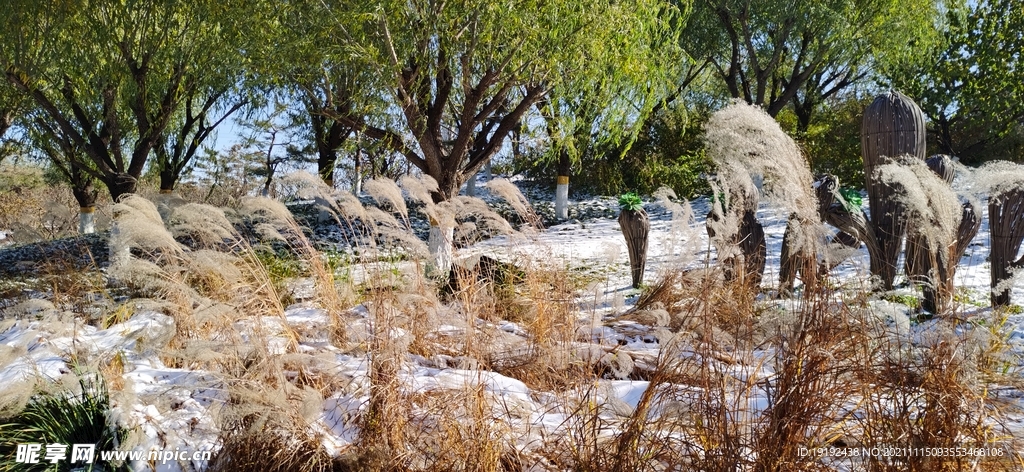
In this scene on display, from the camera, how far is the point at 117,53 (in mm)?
9000

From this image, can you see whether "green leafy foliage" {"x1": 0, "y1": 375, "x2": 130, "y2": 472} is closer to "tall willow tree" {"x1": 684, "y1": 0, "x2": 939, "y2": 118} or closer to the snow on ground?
the snow on ground


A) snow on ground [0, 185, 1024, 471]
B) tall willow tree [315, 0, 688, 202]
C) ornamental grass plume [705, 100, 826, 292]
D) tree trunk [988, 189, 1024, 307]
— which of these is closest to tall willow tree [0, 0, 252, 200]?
tall willow tree [315, 0, 688, 202]

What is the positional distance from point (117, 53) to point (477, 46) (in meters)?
5.02

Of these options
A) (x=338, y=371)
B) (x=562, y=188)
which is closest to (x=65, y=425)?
(x=338, y=371)

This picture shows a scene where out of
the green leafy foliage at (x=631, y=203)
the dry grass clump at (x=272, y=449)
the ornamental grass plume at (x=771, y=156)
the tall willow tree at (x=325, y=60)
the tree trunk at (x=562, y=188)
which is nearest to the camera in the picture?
the ornamental grass plume at (x=771, y=156)

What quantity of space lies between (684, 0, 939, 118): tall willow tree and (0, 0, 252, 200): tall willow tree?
379 inches

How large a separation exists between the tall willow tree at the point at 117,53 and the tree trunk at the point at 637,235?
477 centimetres

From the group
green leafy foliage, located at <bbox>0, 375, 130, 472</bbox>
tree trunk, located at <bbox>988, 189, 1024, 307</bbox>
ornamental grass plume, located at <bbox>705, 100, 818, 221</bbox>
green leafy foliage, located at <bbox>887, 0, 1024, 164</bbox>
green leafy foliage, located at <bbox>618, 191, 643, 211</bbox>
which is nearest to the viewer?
ornamental grass plume, located at <bbox>705, 100, 818, 221</bbox>

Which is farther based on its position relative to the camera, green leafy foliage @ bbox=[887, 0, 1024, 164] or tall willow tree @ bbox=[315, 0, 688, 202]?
green leafy foliage @ bbox=[887, 0, 1024, 164]

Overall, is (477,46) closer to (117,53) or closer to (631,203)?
(631,203)

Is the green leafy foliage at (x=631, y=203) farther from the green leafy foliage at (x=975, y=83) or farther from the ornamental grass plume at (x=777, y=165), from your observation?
Result: the green leafy foliage at (x=975, y=83)

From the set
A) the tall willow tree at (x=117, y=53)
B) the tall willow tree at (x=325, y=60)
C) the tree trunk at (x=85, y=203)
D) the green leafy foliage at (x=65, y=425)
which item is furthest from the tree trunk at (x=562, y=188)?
the green leafy foliage at (x=65, y=425)

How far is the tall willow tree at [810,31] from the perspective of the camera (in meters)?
12.9

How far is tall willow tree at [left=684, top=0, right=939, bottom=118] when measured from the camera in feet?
42.3
